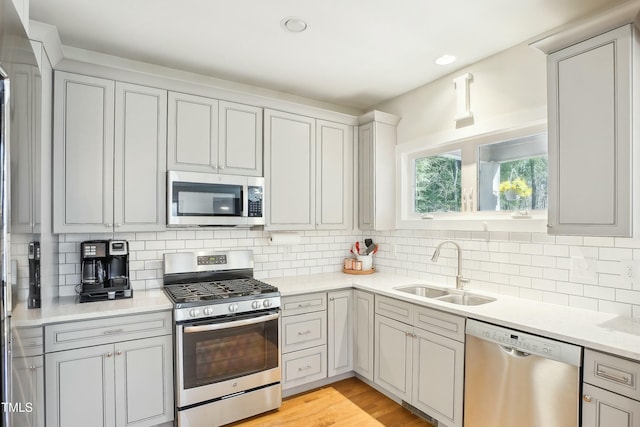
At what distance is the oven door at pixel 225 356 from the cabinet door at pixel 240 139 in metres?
1.18

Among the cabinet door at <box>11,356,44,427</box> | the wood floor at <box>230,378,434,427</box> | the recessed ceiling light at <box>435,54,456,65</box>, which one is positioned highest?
the recessed ceiling light at <box>435,54,456,65</box>

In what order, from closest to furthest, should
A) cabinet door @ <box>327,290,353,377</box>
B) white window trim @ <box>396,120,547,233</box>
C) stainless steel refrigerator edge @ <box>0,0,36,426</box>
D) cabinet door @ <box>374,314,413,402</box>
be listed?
stainless steel refrigerator edge @ <box>0,0,36,426</box> → white window trim @ <box>396,120,547,233</box> → cabinet door @ <box>374,314,413,402</box> → cabinet door @ <box>327,290,353,377</box>

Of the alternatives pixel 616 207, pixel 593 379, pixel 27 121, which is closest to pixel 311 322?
pixel 593 379

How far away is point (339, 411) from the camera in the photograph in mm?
2711

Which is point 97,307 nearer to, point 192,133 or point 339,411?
point 192,133

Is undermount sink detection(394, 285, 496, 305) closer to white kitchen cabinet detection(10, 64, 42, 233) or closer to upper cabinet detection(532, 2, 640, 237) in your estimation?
upper cabinet detection(532, 2, 640, 237)

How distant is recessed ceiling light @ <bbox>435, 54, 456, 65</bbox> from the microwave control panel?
5.69 ft

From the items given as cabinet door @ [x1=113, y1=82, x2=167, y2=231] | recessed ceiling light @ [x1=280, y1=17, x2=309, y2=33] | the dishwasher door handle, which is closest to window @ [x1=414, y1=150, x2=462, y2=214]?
the dishwasher door handle

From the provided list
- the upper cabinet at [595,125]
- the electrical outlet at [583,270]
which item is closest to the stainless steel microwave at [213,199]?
the upper cabinet at [595,125]

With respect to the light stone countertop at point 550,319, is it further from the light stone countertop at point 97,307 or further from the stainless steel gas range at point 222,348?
the light stone countertop at point 97,307

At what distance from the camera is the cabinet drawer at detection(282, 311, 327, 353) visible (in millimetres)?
2852

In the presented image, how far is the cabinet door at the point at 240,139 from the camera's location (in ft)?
9.40

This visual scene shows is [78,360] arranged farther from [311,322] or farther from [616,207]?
[616,207]

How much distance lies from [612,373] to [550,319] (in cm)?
43
